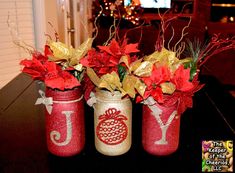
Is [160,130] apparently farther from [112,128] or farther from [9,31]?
[9,31]

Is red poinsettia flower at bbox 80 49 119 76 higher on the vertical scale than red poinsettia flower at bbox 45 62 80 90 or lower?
higher

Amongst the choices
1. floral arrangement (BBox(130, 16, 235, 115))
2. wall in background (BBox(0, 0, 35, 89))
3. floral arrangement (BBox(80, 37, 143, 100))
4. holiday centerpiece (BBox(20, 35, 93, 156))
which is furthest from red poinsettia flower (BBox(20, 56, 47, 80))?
wall in background (BBox(0, 0, 35, 89))

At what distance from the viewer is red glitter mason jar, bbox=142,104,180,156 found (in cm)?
82

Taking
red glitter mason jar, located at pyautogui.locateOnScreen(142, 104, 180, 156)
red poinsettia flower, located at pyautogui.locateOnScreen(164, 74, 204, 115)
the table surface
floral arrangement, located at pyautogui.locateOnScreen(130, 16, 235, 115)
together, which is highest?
floral arrangement, located at pyautogui.locateOnScreen(130, 16, 235, 115)

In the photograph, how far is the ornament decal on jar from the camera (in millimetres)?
811

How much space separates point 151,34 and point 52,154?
244cm

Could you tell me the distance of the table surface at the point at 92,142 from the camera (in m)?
0.81

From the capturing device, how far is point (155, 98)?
762 mm

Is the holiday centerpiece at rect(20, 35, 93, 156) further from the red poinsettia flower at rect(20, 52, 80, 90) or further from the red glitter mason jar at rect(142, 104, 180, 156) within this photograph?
the red glitter mason jar at rect(142, 104, 180, 156)

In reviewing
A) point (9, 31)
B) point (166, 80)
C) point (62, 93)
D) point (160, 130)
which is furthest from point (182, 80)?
point (9, 31)

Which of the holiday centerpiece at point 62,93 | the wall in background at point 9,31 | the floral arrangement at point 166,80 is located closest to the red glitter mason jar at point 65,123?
the holiday centerpiece at point 62,93

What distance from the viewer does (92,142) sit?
0.92 m

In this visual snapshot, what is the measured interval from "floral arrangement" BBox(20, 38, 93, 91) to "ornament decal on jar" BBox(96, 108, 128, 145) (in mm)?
116

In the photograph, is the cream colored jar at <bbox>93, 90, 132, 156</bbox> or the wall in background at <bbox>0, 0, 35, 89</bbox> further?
the wall in background at <bbox>0, 0, 35, 89</bbox>
